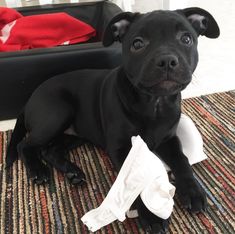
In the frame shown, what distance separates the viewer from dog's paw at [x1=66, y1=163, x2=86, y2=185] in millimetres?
1311

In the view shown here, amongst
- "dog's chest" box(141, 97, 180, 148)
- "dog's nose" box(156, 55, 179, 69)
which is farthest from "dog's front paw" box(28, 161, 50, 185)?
"dog's nose" box(156, 55, 179, 69)

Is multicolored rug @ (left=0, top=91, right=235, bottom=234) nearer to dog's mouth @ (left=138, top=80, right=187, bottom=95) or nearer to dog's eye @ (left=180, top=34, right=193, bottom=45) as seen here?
dog's mouth @ (left=138, top=80, right=187, bottom=95)

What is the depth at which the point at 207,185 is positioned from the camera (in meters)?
1.27

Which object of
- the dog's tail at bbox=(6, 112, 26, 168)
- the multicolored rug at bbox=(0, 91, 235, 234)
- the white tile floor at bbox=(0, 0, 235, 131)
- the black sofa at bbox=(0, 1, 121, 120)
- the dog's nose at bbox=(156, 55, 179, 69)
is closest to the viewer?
the dog's nose at bbox=(156, 55, 179, 69)

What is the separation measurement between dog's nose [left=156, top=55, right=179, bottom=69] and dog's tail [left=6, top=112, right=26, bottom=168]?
2.38 ft

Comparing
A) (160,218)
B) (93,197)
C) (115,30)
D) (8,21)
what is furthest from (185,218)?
(8,21)

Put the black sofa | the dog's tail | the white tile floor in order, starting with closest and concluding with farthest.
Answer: the dog's tail → the black sofa → the white tile floor

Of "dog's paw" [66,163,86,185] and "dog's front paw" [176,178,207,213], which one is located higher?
"dog's front paw" [176,178,207,213]

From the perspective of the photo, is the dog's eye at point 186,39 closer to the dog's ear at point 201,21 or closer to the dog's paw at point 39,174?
the dog's ear at point 201,21

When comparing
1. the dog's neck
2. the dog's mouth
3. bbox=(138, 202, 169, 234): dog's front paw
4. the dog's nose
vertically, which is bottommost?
bbox=(138, 202, 169, 234): dog's front paw

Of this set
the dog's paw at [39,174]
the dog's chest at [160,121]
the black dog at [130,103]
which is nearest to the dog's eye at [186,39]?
the black dog at [130,103]

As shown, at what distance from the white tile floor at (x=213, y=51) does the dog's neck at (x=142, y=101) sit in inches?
24.3

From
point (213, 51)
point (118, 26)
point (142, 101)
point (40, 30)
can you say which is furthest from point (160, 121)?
point (213, 51)

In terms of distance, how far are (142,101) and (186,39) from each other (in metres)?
0.24
